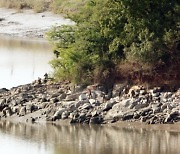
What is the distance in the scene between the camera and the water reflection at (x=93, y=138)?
2797 centimetres

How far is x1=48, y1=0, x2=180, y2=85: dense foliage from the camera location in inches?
1305

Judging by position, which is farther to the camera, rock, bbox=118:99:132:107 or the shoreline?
the shoreline

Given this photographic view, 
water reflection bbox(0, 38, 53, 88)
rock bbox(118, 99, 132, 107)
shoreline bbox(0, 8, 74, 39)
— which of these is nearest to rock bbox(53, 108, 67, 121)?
rock bbox(118, 99, 132, 107)

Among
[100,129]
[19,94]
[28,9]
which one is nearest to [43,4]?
[28,9]

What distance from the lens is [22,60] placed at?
5278 cm

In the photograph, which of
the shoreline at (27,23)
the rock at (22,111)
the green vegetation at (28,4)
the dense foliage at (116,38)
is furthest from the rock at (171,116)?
the green vegetation at (28,4)

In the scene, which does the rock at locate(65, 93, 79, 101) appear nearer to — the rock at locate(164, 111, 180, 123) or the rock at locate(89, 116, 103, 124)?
the rock at locate(89, 116, 103, 124)

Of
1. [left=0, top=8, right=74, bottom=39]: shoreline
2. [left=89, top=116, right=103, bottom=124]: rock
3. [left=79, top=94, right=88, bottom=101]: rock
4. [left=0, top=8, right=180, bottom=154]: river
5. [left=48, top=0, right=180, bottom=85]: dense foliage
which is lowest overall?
[left=0, top=8, right=180, bottom=154]: river

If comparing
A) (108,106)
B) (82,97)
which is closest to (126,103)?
(108,106)

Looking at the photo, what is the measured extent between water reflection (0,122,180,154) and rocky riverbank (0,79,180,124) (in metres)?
0.55

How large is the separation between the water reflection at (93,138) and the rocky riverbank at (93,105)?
55cm

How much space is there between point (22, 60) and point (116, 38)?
19.3 metres

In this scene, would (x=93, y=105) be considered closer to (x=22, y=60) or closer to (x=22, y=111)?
(x=22, y=111)

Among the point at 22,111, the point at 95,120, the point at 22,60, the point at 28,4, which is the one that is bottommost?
the point at 95,120
